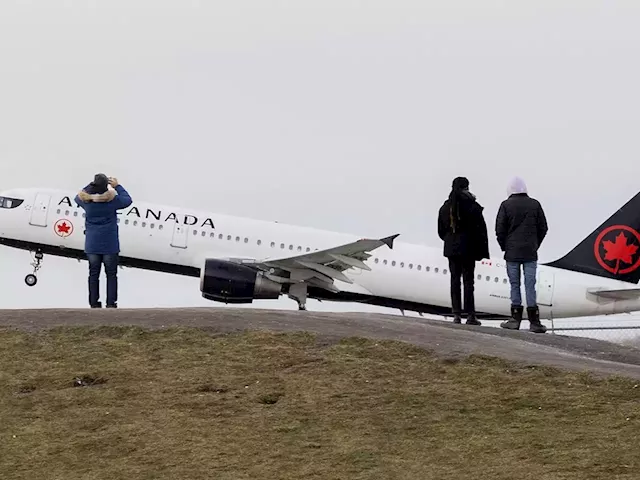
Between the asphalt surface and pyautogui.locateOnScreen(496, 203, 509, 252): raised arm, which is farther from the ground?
pyautogui.locateOnScreen(496, 203, 509, 252): raised arm

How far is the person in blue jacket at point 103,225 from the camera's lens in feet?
56.9

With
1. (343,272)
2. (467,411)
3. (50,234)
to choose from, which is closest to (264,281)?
(343,272)

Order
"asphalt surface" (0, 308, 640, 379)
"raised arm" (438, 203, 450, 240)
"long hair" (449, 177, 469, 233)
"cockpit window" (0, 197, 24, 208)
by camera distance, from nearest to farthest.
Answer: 1. "asphalt surface" (0, 308, 640, 379)
2. "long hair" (449, 177, 469, 233)
3. "raised arm" (438, 203, 450, 240)
4. "cockpit window" (0, 197, 24, 208)

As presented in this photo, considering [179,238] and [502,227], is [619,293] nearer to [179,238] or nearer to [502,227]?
[179,238]

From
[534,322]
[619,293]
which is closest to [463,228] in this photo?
[534,322]

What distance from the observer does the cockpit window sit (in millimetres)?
32562

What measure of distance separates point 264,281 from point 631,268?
10239 millimetres

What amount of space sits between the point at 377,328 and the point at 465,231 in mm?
3369

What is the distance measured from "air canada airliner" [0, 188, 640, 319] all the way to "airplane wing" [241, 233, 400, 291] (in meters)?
0.04

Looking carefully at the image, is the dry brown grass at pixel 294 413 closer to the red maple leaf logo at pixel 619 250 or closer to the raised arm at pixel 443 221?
the raised arm at pixel 443 221

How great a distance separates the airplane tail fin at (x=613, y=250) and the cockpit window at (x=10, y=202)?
1464cm

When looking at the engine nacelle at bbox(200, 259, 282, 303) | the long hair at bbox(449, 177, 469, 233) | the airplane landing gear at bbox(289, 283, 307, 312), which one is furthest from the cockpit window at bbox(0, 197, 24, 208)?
the long hair at bbox(449, 177, 469, 233)

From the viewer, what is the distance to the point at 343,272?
32500 millimetres

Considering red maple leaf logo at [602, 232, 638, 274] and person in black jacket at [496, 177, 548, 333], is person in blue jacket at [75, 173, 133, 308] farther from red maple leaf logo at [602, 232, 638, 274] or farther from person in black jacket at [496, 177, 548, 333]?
red maple leaf logo at [602, 232, 638, 274]
